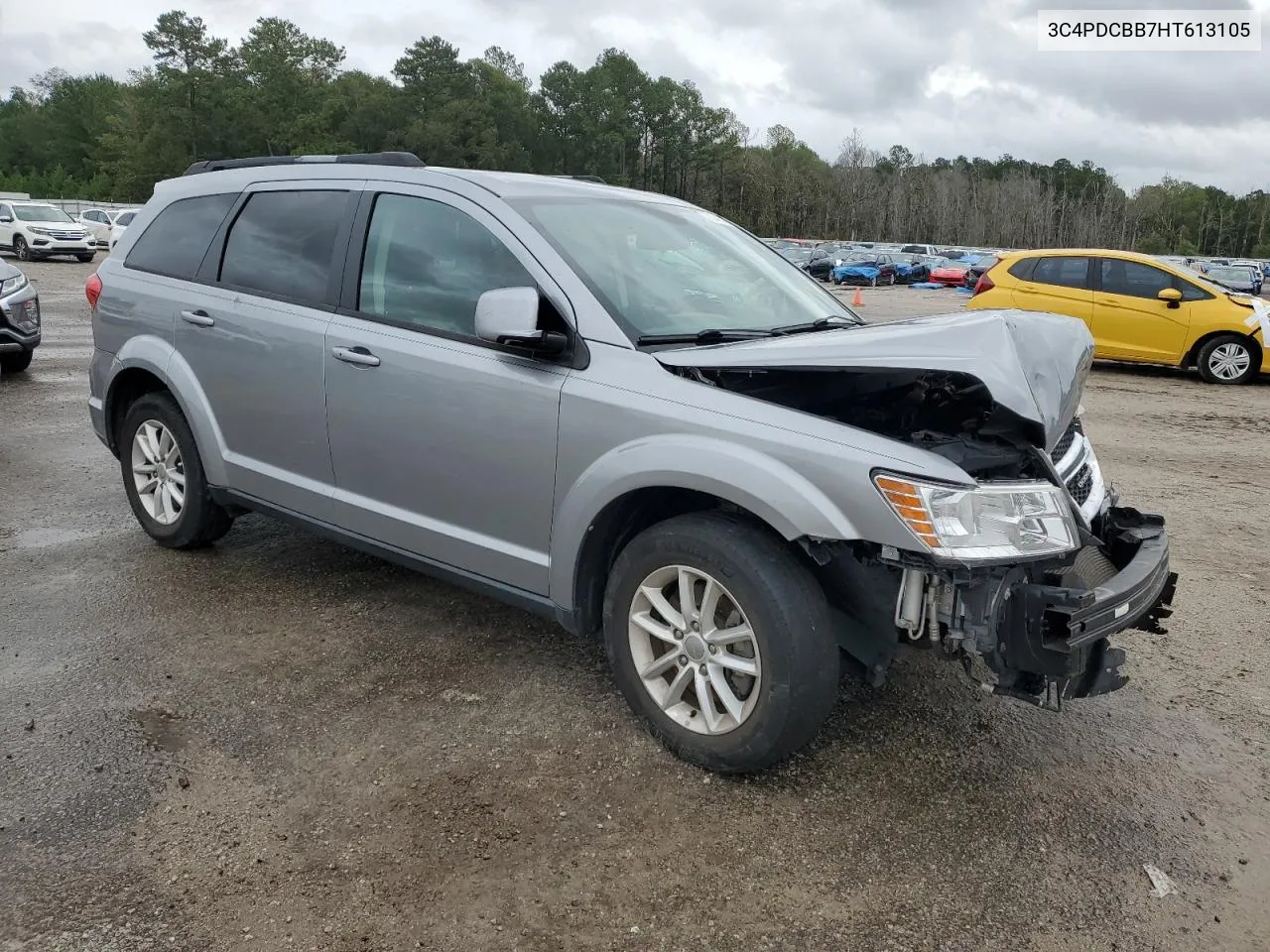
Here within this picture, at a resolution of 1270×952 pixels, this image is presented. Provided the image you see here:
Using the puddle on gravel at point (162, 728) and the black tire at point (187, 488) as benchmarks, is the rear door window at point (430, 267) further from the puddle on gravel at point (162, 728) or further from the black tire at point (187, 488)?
the puddle on gravel at point (162, 728)

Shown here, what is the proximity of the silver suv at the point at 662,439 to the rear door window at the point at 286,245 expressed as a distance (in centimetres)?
2

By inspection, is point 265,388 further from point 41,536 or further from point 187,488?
point 41,536

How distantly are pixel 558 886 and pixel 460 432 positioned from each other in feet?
5.13

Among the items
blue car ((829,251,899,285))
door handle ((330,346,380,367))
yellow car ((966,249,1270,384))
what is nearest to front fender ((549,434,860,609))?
door handle ((330,346,380,367))

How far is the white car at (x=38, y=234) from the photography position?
28.3 metres

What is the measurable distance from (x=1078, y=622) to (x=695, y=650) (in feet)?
3.55

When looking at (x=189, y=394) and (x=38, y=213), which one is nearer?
(x=189, y=394)

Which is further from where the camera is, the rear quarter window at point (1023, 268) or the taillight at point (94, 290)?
the rear quarter window at point (1023, 268)

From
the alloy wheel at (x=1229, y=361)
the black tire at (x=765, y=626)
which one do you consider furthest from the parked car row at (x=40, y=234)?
the black tire at (x=765, y=626)

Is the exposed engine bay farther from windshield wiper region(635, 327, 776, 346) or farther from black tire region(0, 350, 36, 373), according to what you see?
black tire region(0, 350, 36, 373)

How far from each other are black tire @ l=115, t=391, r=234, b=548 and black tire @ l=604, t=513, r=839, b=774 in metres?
2.60

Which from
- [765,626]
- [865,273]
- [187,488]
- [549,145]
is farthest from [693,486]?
[549,145]

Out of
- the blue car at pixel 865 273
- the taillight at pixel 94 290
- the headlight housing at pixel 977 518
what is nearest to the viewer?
the headlight housing at pixel 977 518

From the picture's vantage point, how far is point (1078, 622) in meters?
2.65
